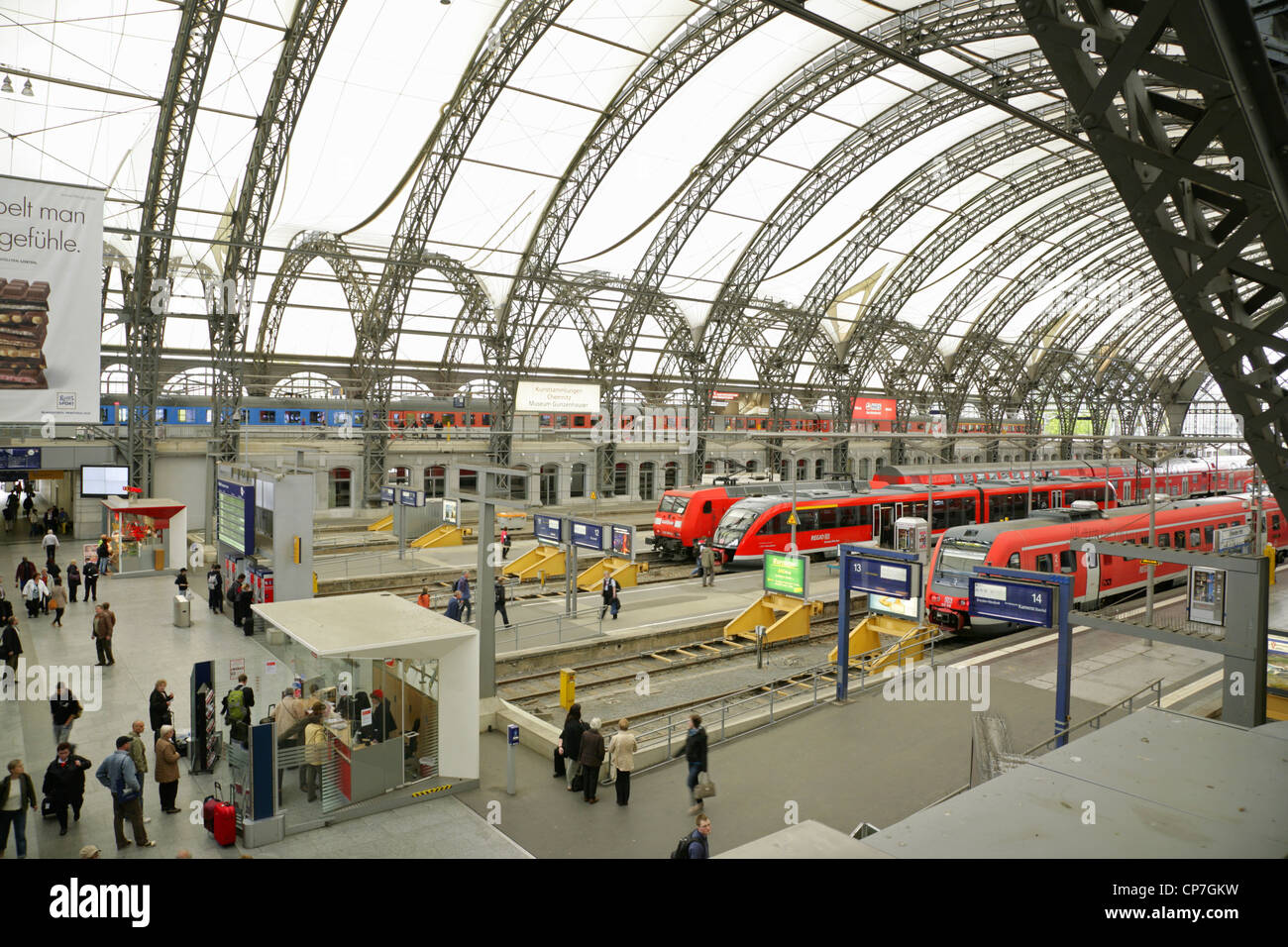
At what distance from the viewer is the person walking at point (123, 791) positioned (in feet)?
29.9

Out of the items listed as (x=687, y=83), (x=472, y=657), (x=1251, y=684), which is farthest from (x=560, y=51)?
(x=1251, y=684)

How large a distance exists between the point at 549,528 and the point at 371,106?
1880 centimetres

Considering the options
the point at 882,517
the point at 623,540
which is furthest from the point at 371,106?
the point at 882,517

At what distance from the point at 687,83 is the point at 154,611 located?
89.5 feet

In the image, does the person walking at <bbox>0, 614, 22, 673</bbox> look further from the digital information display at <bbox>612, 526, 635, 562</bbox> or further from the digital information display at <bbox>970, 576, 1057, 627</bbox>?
the digital information display at <bbox>970, 576, 1057, 627</bbox>

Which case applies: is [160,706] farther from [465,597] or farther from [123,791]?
[465,597]

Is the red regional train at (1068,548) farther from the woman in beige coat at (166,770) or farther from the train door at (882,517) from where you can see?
the woman in beige coat at (166,770)

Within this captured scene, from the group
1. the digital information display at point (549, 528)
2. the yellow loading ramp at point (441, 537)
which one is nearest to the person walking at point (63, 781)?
the digital information display at point (549, 528)

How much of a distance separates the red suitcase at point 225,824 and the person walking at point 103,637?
336 inches

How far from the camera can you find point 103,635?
52.6 ft

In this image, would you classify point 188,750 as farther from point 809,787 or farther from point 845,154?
point 845,154

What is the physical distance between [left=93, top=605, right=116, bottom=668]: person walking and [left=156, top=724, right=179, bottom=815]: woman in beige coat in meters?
7.10

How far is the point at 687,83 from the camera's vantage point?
33.7 metres

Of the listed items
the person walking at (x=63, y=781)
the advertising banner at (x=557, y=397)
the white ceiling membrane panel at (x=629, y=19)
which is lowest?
the person walking at (x=63, y=781)
